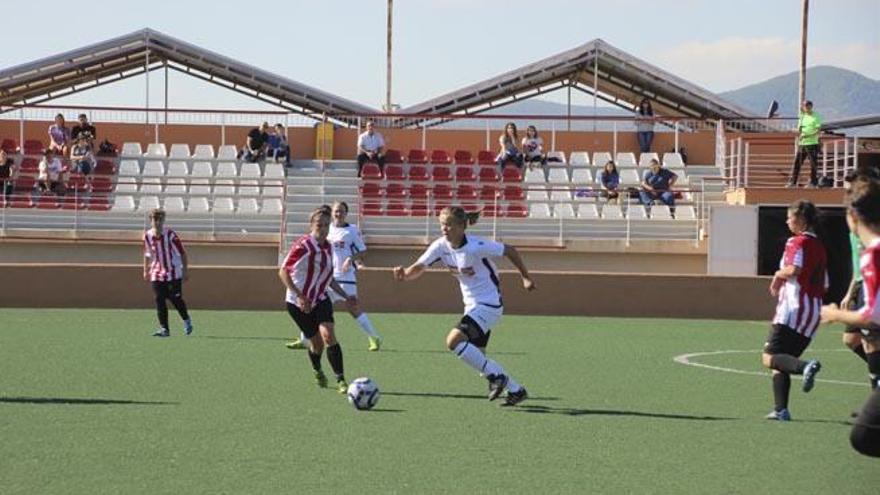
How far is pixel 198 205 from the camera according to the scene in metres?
33.9

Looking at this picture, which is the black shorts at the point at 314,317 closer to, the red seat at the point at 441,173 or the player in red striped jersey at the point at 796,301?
the player in red striped jersey at the point at 796,301

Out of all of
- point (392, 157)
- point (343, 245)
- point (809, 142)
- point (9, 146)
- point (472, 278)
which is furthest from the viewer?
point (392, 157)

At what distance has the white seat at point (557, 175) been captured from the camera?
35250 mm

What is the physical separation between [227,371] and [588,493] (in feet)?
24.1

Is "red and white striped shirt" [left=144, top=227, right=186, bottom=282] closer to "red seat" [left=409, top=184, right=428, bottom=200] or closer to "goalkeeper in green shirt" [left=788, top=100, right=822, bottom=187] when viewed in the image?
"red seat" [left=409, top=184, right=428, bottom=200]

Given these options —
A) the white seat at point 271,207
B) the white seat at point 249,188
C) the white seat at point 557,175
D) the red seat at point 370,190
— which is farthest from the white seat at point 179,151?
the white seat at point 557,175

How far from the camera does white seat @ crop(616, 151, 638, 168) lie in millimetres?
36375

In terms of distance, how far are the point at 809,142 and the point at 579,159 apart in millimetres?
6423

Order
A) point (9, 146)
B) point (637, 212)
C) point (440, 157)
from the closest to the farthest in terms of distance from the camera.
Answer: point (637, 212) < point (9, 146) < point (440, 157)

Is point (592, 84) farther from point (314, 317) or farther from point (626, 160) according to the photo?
point (314, 317)

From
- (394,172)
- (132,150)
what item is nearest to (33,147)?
(132,150)

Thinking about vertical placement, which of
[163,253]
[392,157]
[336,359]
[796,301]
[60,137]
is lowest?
[336,359]

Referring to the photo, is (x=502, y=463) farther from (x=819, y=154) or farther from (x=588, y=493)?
(x=819, y=154)

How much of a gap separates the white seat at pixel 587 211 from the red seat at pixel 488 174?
2.36 metres
